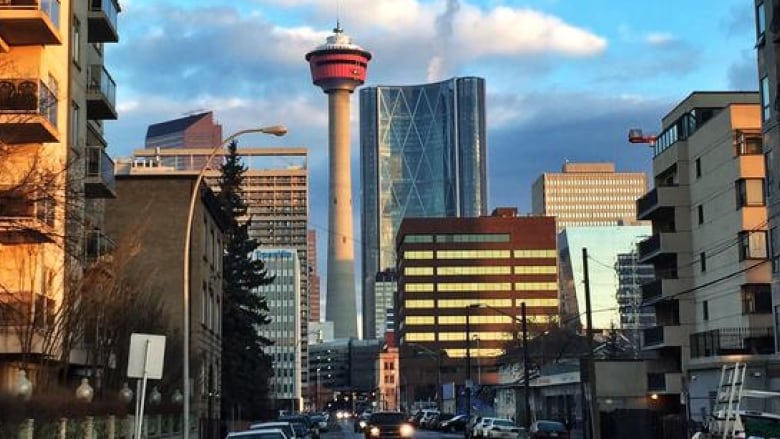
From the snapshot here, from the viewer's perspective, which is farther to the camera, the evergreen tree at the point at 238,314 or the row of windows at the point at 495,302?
the row of windows at the point at 495,302

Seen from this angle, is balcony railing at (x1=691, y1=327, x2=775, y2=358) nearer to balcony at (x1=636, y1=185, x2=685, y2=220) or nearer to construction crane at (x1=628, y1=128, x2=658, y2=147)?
balcony at (x1=636, y1=185, x2=685, y2=220)

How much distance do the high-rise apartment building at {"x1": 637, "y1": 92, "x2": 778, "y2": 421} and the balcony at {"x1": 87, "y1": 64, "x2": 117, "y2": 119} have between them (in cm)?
2973

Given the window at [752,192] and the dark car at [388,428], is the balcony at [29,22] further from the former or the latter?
the window at [752,192]

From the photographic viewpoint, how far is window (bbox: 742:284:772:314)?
5516 cm

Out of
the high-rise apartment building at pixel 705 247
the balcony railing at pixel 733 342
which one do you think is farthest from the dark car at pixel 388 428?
the balcony railing at pixel 733 342

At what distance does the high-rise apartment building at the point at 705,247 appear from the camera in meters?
55.0

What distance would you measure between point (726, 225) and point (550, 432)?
16.5 m

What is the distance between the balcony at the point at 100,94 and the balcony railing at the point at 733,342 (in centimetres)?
3157

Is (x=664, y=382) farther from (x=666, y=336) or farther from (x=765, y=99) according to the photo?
(x=765, y=99)

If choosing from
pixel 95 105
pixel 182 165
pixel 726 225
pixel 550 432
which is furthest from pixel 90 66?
pixel 182 165

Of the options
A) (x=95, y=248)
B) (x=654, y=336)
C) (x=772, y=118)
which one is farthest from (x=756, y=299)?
(x=95, y=248)

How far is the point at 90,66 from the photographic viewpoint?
143 ft

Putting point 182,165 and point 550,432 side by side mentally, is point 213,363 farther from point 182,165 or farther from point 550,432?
point 182,165

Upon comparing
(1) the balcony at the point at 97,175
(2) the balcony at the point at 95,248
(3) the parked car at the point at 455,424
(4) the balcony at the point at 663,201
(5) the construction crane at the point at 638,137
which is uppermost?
(5) the construction crane at the point at 638,137
